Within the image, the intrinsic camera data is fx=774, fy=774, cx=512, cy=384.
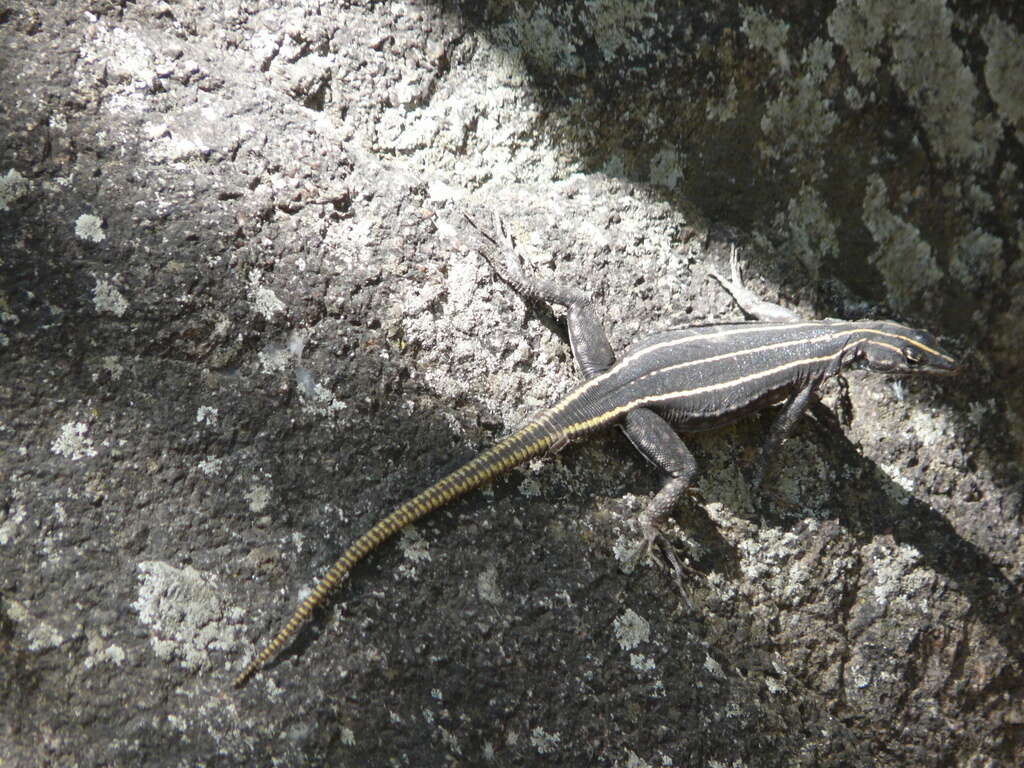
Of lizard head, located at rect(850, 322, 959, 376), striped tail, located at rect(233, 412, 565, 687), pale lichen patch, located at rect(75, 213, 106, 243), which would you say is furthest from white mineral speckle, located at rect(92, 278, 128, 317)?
lizard head, located at rect(850, 322, 959, 376)

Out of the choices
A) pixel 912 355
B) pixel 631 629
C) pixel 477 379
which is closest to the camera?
pixel 631 629

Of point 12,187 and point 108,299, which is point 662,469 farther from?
point 12,187

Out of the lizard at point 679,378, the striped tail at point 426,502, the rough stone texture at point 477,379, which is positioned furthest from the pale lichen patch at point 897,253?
the striped tail at point 426,502

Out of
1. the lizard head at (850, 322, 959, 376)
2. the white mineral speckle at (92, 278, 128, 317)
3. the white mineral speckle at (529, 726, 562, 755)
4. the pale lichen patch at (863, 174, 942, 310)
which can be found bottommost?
the white mineral speckle at (529, 726, 562, 755)

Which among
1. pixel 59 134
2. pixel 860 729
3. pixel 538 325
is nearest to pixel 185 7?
pixel 59 134

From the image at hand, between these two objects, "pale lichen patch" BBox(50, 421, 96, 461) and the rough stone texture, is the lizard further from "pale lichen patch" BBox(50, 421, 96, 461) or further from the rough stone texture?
"pale lichen patch" BBox(50, 421, 96, 461)

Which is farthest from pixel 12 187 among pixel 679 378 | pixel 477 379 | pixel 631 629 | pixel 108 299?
pixel 631 629
